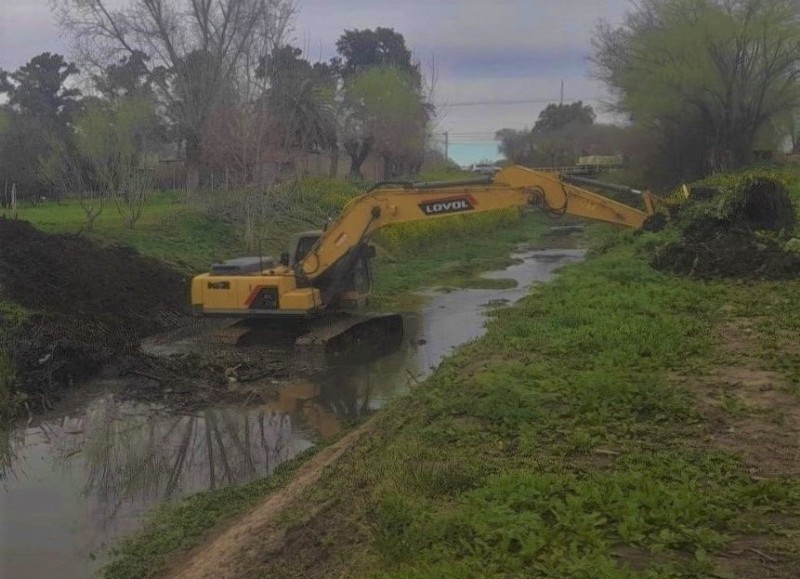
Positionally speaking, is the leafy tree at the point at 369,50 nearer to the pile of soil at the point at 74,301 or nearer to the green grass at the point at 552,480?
the pile of soil at the point at 74,301

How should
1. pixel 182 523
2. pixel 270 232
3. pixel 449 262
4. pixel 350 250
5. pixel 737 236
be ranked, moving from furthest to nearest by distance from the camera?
1. pixel 449 262
2. pixel 270 232
3. pixel 737 236
4. pixel 350 250
5. pixel 182 523

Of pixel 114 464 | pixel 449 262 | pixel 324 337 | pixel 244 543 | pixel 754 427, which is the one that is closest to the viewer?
pixel 244 543

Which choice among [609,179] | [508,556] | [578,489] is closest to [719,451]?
[578,489]

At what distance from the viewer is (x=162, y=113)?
1362 inches

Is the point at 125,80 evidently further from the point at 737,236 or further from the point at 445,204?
the point at 737,236

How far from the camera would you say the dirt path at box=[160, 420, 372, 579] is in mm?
5934

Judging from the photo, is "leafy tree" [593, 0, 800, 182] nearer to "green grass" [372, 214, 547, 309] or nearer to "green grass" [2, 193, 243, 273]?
"green grass" [372, 214, 547, 309]

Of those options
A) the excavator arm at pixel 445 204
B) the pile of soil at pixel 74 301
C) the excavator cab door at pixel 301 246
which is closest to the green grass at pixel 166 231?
the pile of soil at pixel 74 301

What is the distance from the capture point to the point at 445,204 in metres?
15.4

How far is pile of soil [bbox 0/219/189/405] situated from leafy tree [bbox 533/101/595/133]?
69.7 meters

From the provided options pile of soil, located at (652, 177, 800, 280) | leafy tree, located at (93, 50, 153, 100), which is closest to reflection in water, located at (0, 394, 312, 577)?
pile of soil, located at (652, 177, 800, 280)

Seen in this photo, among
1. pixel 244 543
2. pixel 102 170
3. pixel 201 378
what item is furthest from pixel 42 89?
pixel 244 543

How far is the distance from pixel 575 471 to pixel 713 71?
120ft

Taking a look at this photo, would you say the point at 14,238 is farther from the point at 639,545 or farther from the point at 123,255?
the point at 639,545
